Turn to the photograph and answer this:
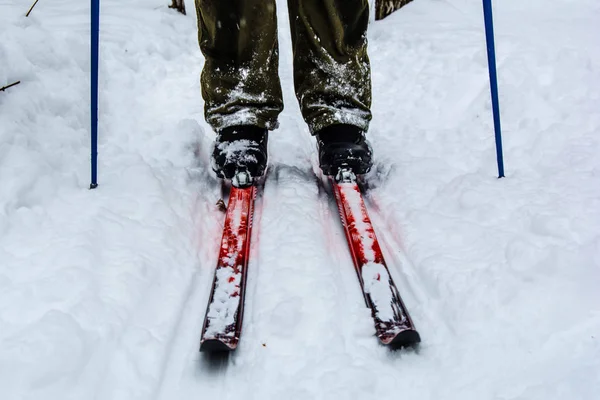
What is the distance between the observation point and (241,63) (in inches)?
74.5

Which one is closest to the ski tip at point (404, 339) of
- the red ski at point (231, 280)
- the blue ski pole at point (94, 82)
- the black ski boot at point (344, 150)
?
the red ski at point (231, 280)

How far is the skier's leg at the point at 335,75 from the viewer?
1.88 meters

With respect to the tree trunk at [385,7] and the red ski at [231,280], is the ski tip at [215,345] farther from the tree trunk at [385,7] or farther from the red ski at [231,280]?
the tree trunk at [385,7]

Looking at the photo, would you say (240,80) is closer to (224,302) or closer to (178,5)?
(224,302)

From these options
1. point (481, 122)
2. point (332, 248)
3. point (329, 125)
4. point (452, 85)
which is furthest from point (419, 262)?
point (452, 85)

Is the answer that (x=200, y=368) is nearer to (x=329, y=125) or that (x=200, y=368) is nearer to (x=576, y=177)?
(x=329, y=125)

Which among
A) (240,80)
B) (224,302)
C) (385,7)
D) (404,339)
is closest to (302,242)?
(224,302)

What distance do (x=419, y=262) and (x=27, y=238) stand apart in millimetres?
1156

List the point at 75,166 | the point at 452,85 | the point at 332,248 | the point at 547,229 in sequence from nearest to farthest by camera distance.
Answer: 1. the point at 547,229
2. the point at 332,248
3. the point at 75,166
4. the point at 452,85

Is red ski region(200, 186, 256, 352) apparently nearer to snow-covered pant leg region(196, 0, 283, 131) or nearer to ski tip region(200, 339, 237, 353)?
ski tip region(200, 339, 237, 353)

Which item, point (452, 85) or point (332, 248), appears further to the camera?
point (452, 85)

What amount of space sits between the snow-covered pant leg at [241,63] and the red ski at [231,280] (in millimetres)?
317

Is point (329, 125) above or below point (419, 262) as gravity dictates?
above

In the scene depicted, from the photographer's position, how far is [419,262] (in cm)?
150
